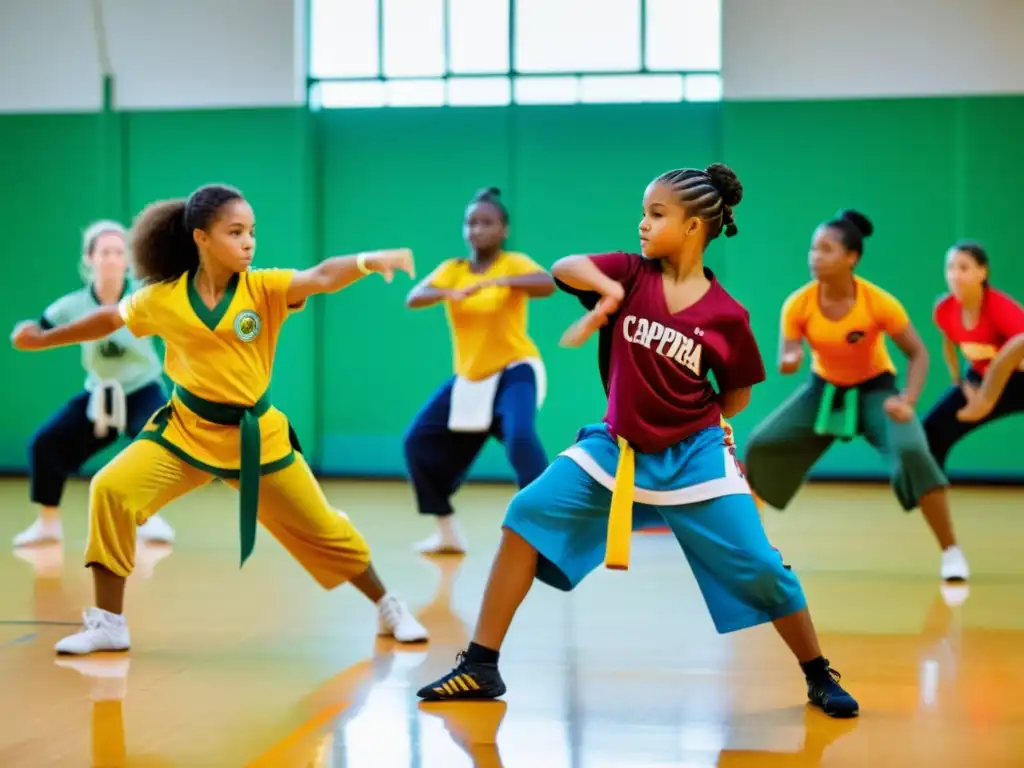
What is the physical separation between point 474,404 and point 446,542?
74 centimetres

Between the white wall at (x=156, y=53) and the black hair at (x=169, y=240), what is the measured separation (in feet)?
19.2

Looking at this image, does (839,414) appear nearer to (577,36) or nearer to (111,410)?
(111,410)

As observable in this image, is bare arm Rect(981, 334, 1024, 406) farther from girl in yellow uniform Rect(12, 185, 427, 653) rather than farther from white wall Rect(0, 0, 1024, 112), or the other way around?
white wall Rect(0, 0, 1024, 112)

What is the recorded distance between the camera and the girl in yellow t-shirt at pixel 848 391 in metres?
5.59

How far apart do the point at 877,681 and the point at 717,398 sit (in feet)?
3.37

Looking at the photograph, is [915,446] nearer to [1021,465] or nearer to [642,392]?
[642,392]

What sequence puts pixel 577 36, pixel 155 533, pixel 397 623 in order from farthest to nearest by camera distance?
pixel 577 36 → pixel 155 533 → pixel 397 623

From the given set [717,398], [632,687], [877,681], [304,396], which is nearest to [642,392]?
[717,398]

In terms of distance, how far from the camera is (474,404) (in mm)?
6273

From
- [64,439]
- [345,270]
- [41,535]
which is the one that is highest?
[345,270]

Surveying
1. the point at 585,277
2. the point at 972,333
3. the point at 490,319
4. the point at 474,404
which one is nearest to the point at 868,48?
the point at 972,333

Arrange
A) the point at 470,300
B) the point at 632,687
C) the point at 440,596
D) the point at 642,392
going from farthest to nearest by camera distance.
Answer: the point at 470,300, the point at 440,596, the point at 632,687, the point at 642,392

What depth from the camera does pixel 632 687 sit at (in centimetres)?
381

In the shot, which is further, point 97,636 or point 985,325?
point 985,325
